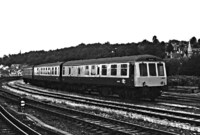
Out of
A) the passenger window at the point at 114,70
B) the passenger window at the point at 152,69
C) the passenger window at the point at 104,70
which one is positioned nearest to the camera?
the passenger window at the point at 152,69

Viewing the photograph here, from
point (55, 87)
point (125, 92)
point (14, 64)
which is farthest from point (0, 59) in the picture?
point (125, 92)

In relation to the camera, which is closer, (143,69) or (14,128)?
(14,128)

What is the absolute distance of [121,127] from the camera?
36.0 feet

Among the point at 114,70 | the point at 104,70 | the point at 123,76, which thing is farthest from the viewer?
the point at 104,70

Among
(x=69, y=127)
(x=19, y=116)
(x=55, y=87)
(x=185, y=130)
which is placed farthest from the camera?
(x=55, y=87)

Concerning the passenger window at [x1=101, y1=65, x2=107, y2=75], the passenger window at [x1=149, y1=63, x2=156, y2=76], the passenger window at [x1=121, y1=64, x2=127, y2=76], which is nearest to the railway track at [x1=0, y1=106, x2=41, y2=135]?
the passenger window at [x1=121, y1=64, x2=127, y2=76]

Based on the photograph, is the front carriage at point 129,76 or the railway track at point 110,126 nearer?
the railway track at point 110,126

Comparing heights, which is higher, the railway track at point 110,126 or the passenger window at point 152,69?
the passenger window at point 152,69

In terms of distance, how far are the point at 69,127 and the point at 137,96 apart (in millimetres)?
9252

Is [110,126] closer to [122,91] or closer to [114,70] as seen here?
[122,91]

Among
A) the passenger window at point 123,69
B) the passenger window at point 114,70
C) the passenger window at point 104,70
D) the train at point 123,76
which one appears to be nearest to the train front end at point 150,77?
the train at point 123,76

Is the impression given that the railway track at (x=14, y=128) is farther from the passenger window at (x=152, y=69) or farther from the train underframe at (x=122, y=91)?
the passenger window at (x=152, y=69)

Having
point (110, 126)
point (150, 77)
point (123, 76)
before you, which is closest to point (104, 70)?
point (123, 76)

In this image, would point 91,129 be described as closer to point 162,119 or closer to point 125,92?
point 162,119
